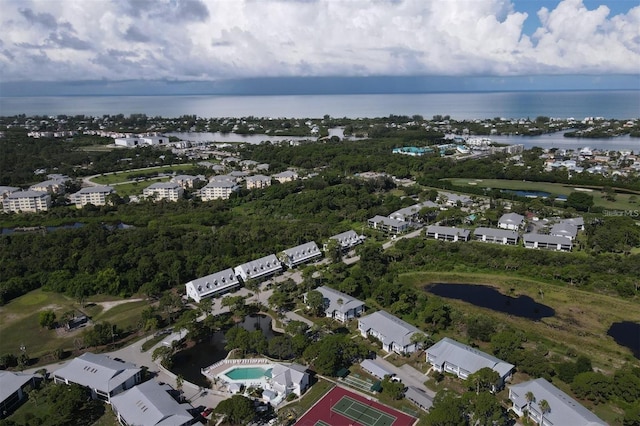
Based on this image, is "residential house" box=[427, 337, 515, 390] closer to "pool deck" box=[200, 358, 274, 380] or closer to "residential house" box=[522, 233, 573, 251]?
"pool deck" box=[200, 358, 274, 380]

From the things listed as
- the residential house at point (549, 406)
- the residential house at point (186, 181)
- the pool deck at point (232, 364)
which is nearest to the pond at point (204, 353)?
the pool deck at point (232, 364)

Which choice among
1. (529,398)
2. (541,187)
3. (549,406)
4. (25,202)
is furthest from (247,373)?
(541,187)

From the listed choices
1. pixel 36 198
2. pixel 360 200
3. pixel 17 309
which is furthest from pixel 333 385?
pixel 36 198

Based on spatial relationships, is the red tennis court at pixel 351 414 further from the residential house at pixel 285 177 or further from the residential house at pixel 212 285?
the residential house at pixel 285 177

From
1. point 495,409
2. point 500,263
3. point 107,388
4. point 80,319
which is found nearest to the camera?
point 495,409

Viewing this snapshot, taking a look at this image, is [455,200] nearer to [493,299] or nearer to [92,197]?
[493,299]

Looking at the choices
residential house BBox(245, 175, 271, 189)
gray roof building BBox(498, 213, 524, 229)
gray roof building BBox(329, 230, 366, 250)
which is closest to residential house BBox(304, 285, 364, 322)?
gray roof building BBox(329, 230, 366, 250)

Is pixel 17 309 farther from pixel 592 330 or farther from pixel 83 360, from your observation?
pixel 592 330
